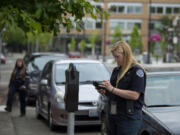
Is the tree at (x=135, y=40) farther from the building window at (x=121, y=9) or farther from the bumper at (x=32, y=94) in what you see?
the bumper at (x=32, y=94)

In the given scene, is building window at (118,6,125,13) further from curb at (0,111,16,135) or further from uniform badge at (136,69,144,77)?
uniform badge at (136,69,144,77)

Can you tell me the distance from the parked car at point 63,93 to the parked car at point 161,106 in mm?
1838

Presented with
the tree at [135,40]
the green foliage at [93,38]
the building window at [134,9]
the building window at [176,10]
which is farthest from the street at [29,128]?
the building window at [176,10]

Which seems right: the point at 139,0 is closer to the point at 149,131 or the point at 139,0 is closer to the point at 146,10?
A: the point at 146,10

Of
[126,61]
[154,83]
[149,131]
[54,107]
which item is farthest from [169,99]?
[54,107]

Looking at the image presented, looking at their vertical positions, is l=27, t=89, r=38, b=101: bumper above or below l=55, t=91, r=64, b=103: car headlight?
below

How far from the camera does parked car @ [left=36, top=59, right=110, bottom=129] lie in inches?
375

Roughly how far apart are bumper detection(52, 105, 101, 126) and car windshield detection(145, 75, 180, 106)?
2.59 m

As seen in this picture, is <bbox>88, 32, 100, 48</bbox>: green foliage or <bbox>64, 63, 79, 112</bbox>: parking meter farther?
<bbox>88, 32, 100, 48</bbox>: green foliage

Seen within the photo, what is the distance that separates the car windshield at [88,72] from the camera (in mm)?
10770

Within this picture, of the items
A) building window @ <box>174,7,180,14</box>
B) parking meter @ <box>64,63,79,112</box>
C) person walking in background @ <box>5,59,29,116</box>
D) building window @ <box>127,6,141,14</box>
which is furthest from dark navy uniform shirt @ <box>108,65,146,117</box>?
building window @ <box>174,7,180,14</box>

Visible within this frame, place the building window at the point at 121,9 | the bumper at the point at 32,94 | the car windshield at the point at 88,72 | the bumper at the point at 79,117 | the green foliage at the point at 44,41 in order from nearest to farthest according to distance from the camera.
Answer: the bumper at the point at 79,117 < the car windshield at the point at 88,72 < the bumper at the point at 32,94 < the green foliage at the point at 44,41 < the building window at the point at 121,9

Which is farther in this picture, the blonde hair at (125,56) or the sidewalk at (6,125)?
the sidewalk at (6,125)

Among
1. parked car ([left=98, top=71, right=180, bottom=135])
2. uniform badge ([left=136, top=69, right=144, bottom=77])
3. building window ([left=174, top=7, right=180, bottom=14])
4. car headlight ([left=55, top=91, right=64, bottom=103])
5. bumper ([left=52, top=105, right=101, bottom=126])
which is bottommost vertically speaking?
bumper ([left=52, top=105, right=101, bottom=126])
